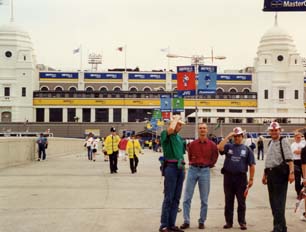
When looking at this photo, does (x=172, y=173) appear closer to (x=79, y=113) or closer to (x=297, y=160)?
(x=297, y=160)

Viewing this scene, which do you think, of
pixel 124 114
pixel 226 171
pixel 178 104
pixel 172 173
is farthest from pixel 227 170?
pixel 124 114

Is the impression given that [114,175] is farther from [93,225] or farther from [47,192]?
[93,225]

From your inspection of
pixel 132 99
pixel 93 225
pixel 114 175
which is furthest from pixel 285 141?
pixel 132 99

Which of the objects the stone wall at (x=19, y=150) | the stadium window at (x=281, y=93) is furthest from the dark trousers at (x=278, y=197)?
the stadium window at (x=281, y=93)

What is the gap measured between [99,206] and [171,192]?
3444mm

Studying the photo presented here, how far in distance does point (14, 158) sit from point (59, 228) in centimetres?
1715

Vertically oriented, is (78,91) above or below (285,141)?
above

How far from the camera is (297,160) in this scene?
14.1 metres

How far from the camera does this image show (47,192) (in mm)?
15227

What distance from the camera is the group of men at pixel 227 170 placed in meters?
9.38

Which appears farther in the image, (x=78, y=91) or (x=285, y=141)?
(x=78, y=91)

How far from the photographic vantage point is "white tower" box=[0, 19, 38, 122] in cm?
10606

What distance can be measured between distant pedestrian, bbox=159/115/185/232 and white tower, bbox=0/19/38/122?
98373 mm

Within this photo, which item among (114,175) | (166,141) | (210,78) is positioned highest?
(210,78)
